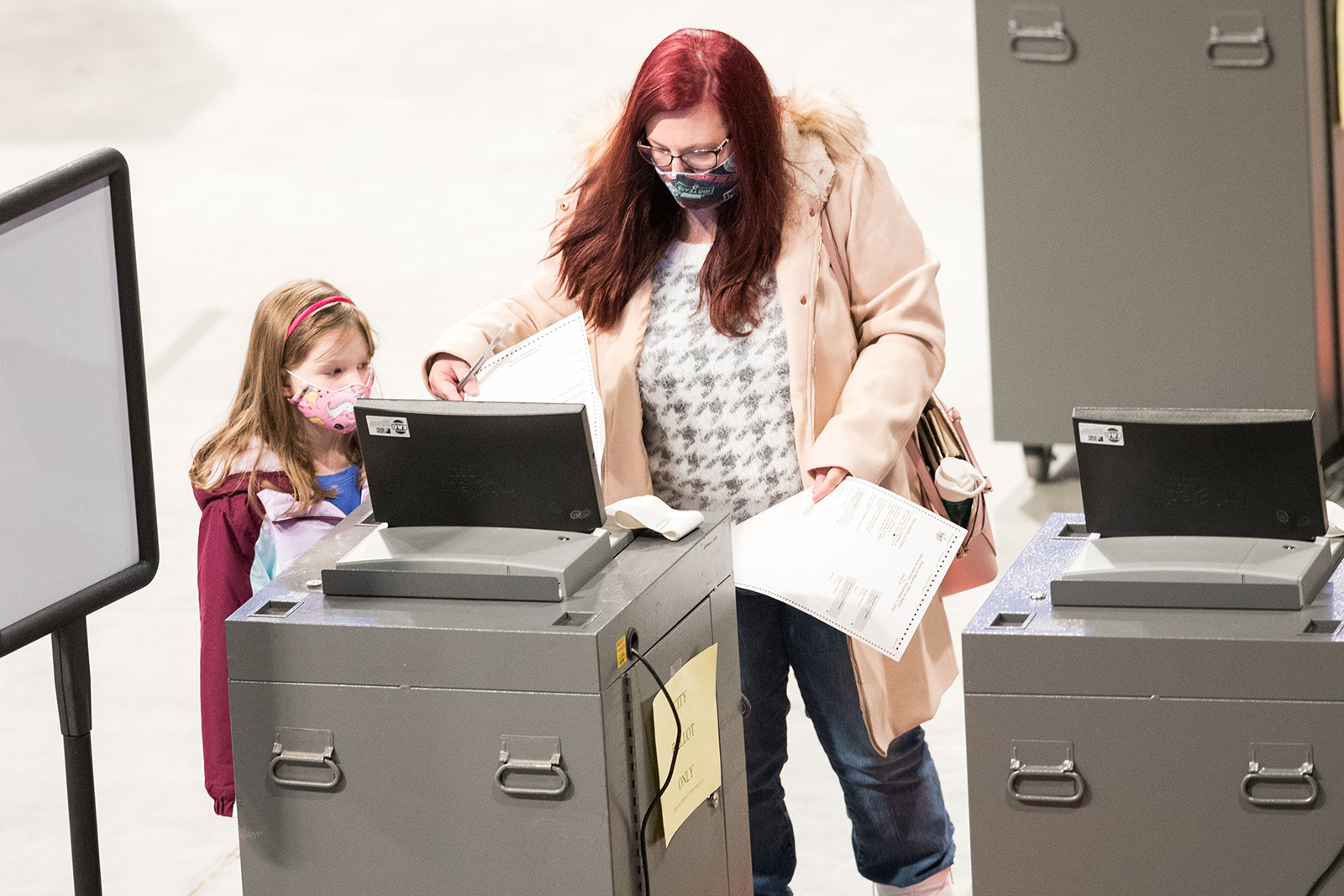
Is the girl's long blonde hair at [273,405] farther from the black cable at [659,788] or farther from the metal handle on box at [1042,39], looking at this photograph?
the metal handle on box at [1042,39]

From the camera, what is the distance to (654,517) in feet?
8.57

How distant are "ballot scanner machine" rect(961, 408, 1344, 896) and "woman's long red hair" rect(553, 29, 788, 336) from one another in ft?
2.57

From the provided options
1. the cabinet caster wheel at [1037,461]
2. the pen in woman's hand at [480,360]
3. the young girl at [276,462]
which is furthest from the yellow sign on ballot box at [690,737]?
the cabinet caster wheel at [1037,461]

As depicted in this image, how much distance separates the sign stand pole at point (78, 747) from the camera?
1.90 meters

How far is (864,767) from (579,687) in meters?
0.95

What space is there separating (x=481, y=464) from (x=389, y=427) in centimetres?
13

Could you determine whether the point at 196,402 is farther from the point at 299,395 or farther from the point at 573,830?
the point at 573,830

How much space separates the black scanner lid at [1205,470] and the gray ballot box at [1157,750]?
121 mm

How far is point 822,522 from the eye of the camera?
9.00 feet

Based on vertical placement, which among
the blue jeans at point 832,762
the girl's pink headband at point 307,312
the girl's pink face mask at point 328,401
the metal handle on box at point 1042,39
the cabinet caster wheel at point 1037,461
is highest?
the metal handle on box at point 1042,39

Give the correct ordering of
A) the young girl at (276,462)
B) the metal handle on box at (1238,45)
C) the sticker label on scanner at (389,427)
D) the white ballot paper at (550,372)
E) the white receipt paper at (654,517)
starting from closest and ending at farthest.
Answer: the sticker label on scanner at (389,427), the white receipt paper at (654,517), the white ballot paper at (550,372), the young girl at (276,462), the metal handle on box at (1238,45)

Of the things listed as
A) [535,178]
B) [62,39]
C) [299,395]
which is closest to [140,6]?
[62,39]

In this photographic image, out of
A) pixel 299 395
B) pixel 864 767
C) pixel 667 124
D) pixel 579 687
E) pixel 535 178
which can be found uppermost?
pixel 535 178

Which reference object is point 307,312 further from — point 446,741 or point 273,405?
point 446,741
